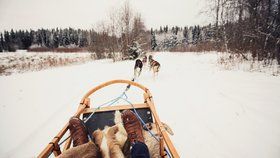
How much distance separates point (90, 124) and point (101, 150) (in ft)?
3.35

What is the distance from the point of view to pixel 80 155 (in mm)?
1300

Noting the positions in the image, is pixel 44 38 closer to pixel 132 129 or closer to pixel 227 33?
pixel 227 33

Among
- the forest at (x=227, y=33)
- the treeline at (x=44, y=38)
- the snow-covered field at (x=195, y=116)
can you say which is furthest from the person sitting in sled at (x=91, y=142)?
the treeline at (x=44, y=38)

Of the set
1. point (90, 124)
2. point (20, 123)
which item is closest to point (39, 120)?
point (20, 123)

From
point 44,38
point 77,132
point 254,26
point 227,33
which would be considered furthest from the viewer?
point 44,38

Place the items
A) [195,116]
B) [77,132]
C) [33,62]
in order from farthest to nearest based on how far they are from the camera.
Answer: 1. [33,62]
2. [195,116]
3. [77,132]

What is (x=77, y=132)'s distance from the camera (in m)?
1.76

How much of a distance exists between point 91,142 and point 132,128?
0.55 m

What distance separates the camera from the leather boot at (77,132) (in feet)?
5.69

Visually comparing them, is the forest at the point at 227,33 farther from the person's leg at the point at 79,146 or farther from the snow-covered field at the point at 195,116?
the person's leg at the point at 79,146

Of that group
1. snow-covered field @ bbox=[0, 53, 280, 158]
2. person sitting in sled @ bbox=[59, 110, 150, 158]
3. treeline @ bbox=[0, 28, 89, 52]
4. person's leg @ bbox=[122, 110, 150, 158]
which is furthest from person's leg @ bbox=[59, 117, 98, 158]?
treeline @ bbox=[0, 28, 89, 52]

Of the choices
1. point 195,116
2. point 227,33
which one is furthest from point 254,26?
point 195,116

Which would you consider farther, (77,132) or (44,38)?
(44,38)

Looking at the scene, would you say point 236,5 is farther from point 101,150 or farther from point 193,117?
point 101,150
